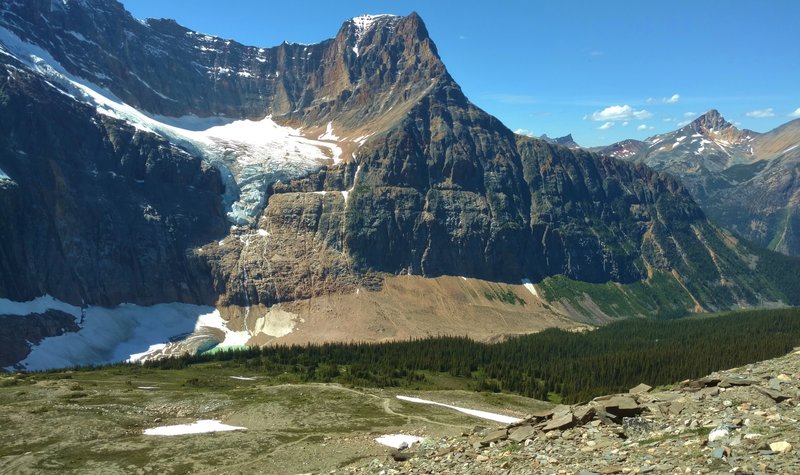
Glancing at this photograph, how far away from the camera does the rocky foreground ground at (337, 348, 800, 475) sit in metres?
23.1

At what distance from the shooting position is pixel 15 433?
6216cm

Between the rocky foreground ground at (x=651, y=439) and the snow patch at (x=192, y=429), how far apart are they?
104 ft

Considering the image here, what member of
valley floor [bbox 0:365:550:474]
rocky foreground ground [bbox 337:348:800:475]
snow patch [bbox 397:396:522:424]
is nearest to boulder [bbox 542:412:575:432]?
rocky foreground ground [bbox 337:348:800:475]

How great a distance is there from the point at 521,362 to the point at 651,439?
468ft

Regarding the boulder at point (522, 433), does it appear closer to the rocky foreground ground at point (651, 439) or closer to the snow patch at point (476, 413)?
the rocky foreground ground at point (651, 439)

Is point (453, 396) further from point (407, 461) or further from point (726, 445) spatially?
point (726, 445)

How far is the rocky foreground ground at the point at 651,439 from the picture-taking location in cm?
2308

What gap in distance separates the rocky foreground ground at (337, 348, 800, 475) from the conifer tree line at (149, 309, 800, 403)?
273 ft

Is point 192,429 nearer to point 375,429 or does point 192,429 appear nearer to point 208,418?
point 208,418

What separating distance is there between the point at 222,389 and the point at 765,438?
299ft

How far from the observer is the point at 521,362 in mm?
166875

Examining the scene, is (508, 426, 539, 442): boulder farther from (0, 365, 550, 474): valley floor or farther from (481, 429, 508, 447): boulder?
(0, 365, 550, 474): valley floor

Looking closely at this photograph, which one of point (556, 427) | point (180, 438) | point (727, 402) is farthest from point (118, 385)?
point (727, 402)

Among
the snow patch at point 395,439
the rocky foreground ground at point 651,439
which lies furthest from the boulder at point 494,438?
the snow patch at point 395,439
